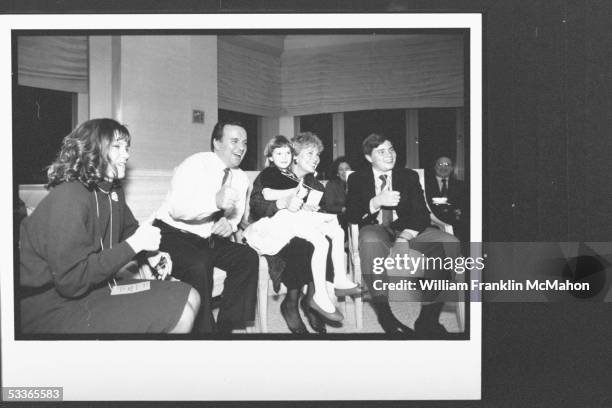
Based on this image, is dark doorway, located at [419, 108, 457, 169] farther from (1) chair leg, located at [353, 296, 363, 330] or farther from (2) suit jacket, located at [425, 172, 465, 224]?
(1) chair leg, located at [353, 296, 363, 330]

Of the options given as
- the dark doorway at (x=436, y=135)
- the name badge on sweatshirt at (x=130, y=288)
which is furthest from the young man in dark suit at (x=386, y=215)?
the name badge on sweatshirt at (x=130, y=288)

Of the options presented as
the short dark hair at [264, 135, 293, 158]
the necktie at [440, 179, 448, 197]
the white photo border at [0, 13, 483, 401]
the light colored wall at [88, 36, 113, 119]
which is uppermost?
the light colored wall at [88, 36, 113, 119]

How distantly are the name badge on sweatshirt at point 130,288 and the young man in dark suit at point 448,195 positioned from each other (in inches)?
51.9

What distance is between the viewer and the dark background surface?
7.33ft

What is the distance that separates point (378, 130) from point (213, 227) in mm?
857

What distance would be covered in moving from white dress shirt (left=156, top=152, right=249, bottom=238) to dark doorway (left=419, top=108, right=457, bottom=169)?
807mm

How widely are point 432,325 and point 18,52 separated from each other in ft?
7.13

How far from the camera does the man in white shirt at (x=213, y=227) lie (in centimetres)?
221

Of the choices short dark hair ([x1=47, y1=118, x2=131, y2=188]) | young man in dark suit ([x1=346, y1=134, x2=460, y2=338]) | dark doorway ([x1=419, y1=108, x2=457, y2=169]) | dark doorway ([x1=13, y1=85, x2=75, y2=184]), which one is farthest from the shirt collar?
dark doorway ([x1=13, y1=85, x2=75, y2=184])

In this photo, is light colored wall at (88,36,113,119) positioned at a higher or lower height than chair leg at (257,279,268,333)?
higher

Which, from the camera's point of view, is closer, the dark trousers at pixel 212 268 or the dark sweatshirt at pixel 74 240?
the dark sweatshirt at pixel 74 240

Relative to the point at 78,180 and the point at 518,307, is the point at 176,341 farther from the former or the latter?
the point at 518,307

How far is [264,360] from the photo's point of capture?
2.22 meters

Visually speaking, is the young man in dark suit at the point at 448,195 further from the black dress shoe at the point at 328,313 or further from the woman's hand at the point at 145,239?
the woman's hand at the point at 145,239
